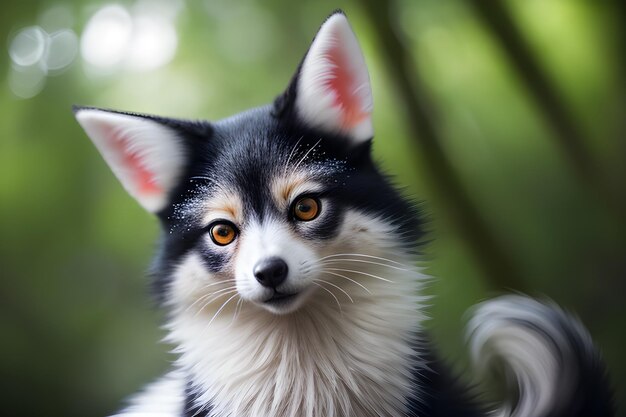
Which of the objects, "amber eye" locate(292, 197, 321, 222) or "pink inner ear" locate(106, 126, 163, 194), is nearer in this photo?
"amber eye" locate(292, 197, 321, 222)

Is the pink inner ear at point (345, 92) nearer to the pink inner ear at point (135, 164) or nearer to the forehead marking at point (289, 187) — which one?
the forehead marking at point (289, 187)

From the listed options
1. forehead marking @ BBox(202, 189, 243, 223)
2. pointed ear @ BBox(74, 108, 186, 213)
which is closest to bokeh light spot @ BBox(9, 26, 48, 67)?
pointed ear @ BBox(74, 108, 186, 213)

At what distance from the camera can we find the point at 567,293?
151cm

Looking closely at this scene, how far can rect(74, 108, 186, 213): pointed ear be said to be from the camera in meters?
1.21

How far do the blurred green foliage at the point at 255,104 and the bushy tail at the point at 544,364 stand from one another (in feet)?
0.48

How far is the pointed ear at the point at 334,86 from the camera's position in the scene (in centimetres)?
117

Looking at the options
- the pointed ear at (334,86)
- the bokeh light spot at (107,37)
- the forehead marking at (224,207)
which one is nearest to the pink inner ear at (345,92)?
the pointed ear at (334,86)

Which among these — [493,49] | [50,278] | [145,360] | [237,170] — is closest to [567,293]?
[493,49]

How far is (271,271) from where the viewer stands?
3.39ft

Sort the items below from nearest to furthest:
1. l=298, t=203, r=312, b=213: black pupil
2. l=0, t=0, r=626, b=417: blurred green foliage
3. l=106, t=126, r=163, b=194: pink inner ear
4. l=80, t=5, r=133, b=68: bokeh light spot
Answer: l=298, t=203, r=312, b=213: black pupil
l=106, t=126, r=163, b=194: pink inner ear
l=0, t=0, r=626, b=417: blurred green foliage
l=80, t=5, r=133, b=68: bokeh light spot

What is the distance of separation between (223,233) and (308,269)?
0.57 ft

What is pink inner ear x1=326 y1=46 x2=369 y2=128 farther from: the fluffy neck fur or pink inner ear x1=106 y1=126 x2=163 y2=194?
pink inner ear x1=106 y1=126 x2=163 y2=194

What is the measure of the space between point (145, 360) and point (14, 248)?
1.48 feet

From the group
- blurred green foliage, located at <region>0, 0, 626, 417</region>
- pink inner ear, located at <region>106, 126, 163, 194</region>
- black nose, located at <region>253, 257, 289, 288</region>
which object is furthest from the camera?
blurred green foliage, located at <region>0, 0, 626, 417</region>
